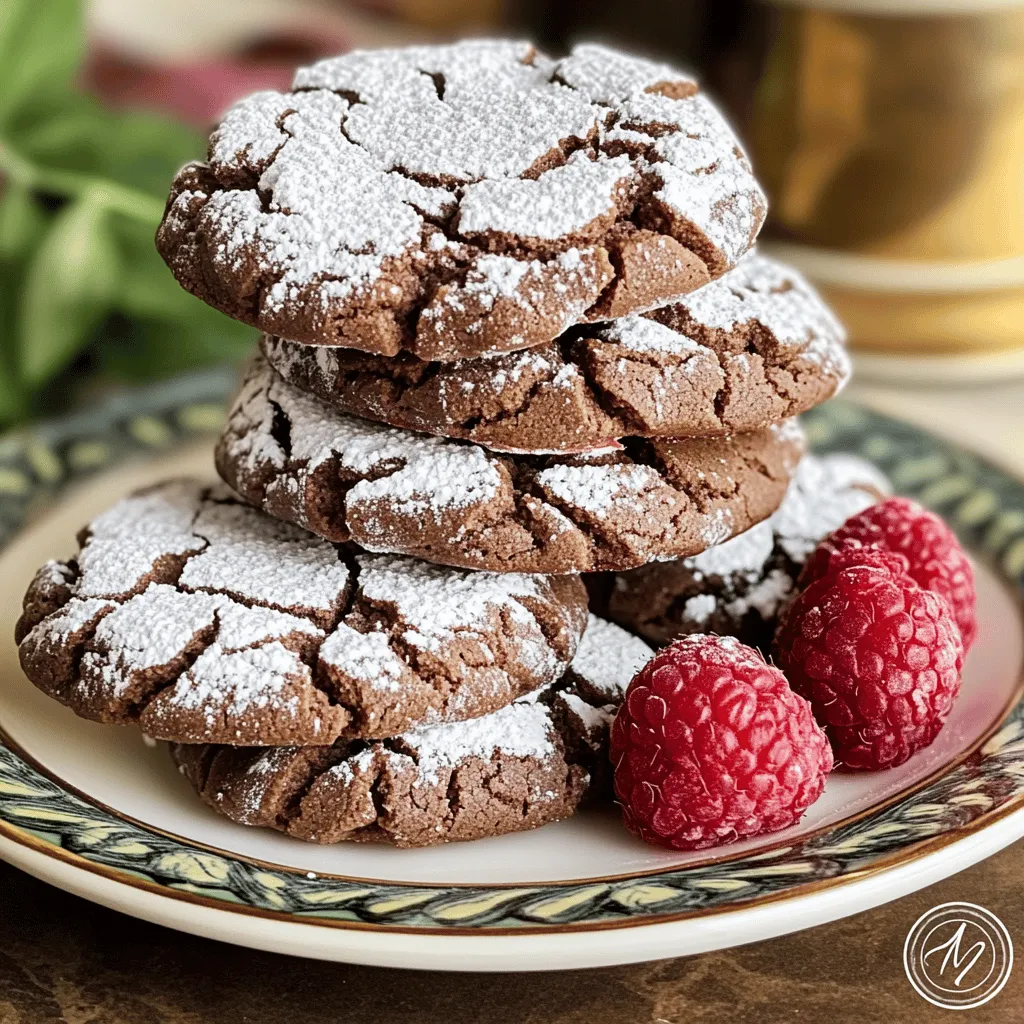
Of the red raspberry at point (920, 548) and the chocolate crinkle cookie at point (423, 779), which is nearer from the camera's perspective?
the chocolate crinkle cookie at point (423, 779)

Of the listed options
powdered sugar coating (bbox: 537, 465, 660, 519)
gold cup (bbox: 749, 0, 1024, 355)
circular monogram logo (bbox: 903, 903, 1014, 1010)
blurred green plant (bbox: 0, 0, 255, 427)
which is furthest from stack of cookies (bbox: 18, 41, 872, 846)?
gold cup (bbox: 749, 0, 1024, 355)

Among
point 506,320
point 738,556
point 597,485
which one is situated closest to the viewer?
point 506,320

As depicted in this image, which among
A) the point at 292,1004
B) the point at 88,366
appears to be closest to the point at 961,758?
the point at 292,1004

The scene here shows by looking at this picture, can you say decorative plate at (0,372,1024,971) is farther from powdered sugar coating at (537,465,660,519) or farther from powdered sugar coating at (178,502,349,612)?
powdered sugar coating at (537,465,660,519)

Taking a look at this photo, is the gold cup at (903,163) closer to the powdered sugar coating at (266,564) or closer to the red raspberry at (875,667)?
the red raspberry at (875,667)

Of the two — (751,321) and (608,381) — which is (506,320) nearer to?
(608,381)

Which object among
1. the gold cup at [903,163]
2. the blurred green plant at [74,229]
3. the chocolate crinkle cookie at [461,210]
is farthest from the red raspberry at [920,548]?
the blurred green plant at [74,229]

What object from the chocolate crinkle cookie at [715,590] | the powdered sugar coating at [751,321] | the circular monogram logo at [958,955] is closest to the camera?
the circular monogram logo at [958,955]

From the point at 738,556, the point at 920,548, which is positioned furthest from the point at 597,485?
the point at 920,548
